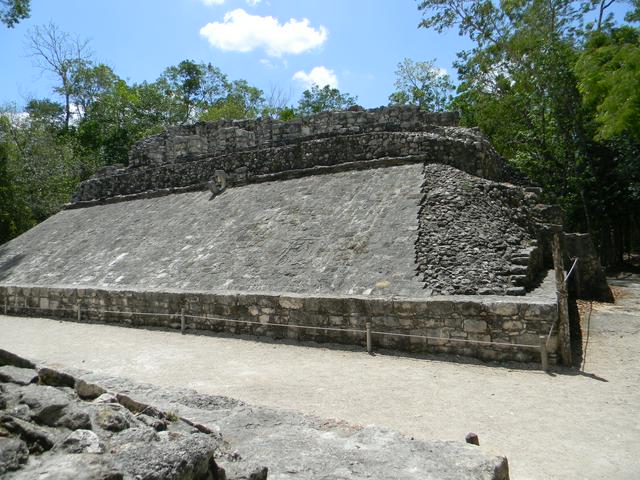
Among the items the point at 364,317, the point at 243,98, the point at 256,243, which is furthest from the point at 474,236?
the point at 243,98

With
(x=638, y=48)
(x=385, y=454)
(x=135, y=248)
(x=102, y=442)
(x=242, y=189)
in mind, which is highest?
(x=638, y=48)

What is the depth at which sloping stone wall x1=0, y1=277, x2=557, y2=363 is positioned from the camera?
20.6 feet

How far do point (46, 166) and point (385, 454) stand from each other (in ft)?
92.5

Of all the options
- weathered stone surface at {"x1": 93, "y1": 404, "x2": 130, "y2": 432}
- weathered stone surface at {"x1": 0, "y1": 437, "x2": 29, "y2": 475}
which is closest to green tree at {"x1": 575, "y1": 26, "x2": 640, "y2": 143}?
weathered stone surface at {"x1": 93, "y1": 404, "x2": 130, "y2": 432}

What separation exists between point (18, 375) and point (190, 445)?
1.45 meters

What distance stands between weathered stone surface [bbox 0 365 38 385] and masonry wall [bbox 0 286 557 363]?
4.86m

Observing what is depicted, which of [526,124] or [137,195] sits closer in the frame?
[137,195]

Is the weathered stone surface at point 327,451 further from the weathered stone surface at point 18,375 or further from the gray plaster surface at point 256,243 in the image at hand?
the gray plaster surface at point 256,243

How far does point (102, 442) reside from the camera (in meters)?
2.25

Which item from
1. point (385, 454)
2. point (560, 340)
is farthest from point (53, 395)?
point (560, 340)

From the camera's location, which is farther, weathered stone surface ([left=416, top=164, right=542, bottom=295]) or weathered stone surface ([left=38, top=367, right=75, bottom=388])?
weathered stone surface ([left=416, top=164, right=542, bottom=295])

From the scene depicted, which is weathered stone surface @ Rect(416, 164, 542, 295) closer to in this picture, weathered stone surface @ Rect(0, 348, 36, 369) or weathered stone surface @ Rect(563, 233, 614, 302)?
weathered stone surface @ Rect(563, 233, 614, 302)

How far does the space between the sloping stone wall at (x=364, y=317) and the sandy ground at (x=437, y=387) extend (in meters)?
0.33

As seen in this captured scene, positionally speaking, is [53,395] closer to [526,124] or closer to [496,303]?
[496,303]
